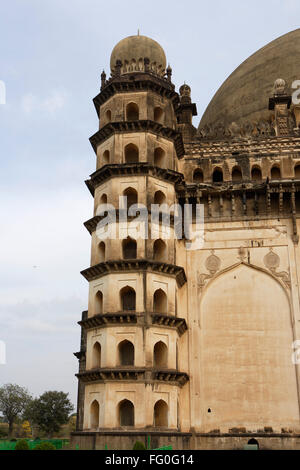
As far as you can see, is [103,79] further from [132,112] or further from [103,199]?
[103,199]

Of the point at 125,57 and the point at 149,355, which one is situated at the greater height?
the point at 125,57

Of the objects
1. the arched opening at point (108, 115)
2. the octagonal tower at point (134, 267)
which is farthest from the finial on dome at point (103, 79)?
the arched opening at point (108, 115)

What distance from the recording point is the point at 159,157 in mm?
22859

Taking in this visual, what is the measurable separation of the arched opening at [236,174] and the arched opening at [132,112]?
4.52 metres

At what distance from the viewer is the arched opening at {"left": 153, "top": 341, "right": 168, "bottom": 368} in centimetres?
1975

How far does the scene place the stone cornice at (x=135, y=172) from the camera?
70.4ft

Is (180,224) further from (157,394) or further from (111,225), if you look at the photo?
(157,394)

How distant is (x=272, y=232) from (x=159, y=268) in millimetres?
4915

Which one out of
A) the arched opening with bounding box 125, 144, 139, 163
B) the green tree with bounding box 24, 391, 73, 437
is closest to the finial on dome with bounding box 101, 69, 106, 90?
the arched opening with bounding box 125, 144, 139, 163

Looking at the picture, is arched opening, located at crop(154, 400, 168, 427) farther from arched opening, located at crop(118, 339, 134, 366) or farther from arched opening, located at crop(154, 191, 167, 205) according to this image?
arched opening, located at crop(154, 191, 167, 205)

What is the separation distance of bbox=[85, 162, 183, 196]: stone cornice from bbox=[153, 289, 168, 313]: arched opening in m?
4.45

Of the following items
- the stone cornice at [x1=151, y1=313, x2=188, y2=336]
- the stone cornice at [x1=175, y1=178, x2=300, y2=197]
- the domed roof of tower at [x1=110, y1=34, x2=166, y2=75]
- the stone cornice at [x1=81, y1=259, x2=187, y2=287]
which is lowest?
the stone cornice at [x1=151, y1=313, x2=188, y2=336]

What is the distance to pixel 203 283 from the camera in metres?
21.9
